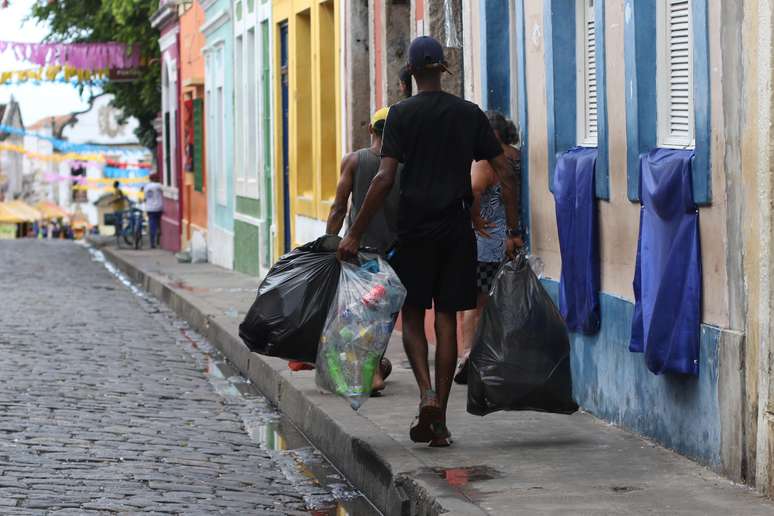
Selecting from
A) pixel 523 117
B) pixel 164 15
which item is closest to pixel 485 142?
pixel 523 117

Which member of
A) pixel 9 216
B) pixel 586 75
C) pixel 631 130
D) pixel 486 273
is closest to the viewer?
pixel 631 130

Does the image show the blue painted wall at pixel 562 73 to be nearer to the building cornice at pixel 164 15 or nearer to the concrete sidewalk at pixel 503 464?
the concrete sidewalk at pixel 503 464

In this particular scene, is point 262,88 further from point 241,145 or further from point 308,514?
point 308,514

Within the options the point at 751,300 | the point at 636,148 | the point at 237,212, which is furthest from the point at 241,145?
the point at 751,300

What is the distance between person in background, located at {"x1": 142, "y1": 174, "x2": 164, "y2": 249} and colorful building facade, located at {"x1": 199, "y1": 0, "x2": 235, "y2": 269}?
694 cm

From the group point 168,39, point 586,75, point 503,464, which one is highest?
point 168,39

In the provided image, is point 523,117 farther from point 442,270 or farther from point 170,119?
point 170,119

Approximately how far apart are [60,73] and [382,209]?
29.9m

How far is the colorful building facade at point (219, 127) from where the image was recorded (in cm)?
2583

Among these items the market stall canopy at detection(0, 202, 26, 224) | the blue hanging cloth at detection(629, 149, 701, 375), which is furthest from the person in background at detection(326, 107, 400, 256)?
the market stall canopy at detection(0, 202, 26, 224)

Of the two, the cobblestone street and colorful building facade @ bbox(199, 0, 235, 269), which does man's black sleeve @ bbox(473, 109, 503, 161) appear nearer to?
the cobblestone street

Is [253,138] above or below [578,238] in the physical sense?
above

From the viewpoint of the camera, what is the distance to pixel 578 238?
905 cm

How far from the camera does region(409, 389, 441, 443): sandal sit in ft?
25.3
